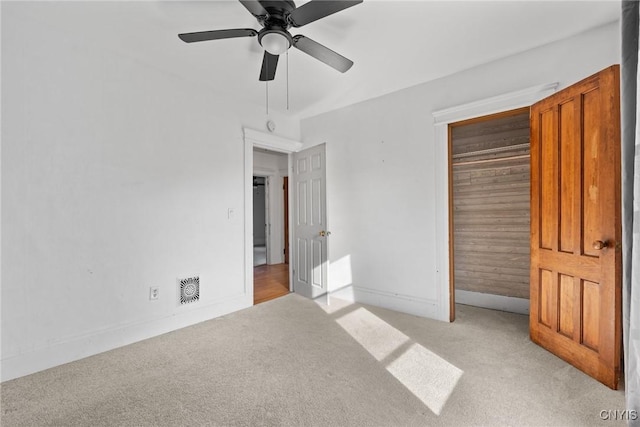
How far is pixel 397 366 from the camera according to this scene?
6.93 ft

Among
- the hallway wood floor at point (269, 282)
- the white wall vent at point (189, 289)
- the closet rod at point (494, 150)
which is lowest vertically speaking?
the hallway wood floor at point (269, 282)

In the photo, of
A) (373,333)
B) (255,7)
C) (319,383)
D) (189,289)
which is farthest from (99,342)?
(255,7)

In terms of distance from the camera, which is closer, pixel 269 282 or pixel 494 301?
pixel 494 301

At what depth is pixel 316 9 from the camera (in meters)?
1.59

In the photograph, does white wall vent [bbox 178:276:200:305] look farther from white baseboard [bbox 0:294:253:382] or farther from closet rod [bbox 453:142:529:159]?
closet rod [bbox 453:142:529:159]

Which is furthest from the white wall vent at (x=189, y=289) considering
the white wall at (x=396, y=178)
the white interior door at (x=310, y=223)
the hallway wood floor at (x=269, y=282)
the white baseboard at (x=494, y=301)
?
the white baseboard at (x=494, y=301)

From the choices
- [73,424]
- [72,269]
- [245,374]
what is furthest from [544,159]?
[72,269]

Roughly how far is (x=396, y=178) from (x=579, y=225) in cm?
166

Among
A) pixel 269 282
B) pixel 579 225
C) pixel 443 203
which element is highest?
pixel 443 203

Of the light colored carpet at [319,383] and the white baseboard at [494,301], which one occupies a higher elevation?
the white baseboard at [494,301]

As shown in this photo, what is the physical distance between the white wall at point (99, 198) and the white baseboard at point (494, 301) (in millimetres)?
2831

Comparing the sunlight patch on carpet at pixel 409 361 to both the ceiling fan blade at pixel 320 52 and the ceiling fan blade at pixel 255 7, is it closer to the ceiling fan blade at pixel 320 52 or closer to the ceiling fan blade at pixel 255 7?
the ceiling fan blade at pixel 320 52

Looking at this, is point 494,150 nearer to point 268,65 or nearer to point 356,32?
point 356,32

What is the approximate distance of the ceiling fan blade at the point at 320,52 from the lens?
72.5 inches
